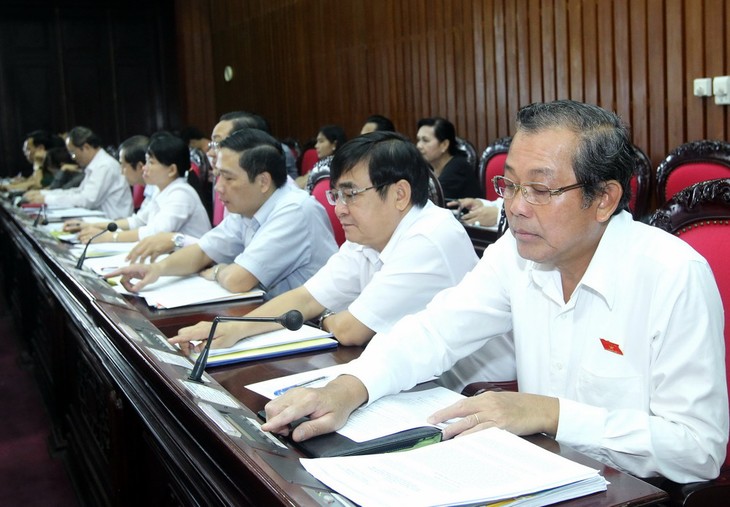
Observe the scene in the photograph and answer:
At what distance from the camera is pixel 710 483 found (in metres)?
1.32

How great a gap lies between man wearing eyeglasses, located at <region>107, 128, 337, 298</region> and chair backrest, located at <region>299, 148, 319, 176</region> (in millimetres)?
4364

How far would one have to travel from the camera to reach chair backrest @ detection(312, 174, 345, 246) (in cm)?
334

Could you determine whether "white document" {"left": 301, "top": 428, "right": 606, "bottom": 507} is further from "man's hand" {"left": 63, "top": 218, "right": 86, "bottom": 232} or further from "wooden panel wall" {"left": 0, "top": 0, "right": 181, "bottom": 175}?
"wooden panel wall" {"left": 0, "top": 0, "right": 181, "bottom": 175}

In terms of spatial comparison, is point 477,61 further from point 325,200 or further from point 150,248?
point 150,248

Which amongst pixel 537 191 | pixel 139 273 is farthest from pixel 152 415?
pixel 139 273

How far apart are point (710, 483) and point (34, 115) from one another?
11.3 meters

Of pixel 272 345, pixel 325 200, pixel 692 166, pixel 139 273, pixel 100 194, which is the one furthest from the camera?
pixel 100 194

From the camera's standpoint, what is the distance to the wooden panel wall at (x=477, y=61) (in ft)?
14.7

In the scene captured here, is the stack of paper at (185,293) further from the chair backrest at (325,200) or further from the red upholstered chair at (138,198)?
the red upholstered chair at (138,198)

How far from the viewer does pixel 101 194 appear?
645 centimetres

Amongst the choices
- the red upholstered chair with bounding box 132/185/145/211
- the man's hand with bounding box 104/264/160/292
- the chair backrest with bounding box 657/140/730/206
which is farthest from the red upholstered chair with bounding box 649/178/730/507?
the red upholstered chair with bounding box 132/185/145/211

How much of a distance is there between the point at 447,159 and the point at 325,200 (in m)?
2.26

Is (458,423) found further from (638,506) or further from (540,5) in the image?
(540,5)

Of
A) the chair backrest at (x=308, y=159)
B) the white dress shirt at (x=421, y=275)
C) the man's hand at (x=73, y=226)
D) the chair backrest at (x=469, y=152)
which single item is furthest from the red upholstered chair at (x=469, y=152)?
the white dress shirt at (x=421, y=275)
